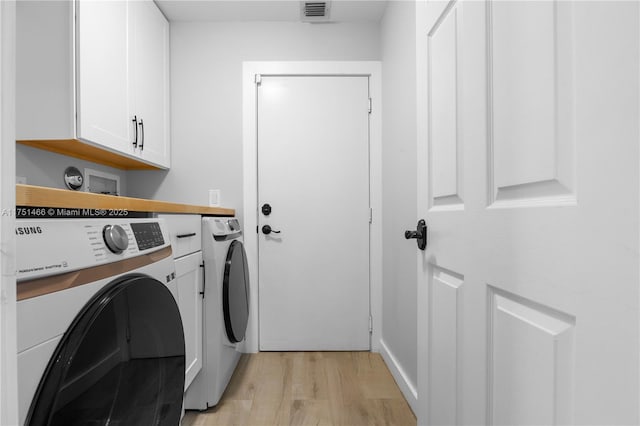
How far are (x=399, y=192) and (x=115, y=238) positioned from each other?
1.56 metres

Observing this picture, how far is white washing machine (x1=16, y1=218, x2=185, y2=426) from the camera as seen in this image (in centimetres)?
55

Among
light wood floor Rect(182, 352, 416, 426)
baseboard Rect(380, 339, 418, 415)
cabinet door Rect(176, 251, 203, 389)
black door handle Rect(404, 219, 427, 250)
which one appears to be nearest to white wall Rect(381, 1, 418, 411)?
baseboard Rect(380, 339, 418, 415)

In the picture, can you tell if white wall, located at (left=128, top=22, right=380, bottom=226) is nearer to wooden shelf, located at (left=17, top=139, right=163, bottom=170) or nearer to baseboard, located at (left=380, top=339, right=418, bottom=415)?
wooden shelf, located at (left=17, top=139, right=163, bottom=170)

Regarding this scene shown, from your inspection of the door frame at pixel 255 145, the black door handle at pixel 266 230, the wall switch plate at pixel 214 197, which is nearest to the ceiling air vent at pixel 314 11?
the door frame at pixel 255 145

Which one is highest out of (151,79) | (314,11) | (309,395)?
(314,11)

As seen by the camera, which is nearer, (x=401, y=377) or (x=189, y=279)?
(x=189, y=279)

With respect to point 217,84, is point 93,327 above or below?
below

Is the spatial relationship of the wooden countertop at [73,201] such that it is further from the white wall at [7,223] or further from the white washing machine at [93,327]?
the white wall at [7,223]

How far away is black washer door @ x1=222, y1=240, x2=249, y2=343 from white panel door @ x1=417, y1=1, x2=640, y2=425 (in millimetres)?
1142

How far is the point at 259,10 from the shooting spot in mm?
2359

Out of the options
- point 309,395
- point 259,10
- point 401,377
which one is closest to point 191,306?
point 309,395

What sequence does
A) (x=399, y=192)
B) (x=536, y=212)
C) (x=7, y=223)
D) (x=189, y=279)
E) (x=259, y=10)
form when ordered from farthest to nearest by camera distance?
(x=259, y=10)
(x=399, y=192)
(x=189, y=279)
(x=536, y=212)
(x=7, y=223)

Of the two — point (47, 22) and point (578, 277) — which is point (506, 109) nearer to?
point (578, 277)

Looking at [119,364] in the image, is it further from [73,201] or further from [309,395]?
[309,395]
